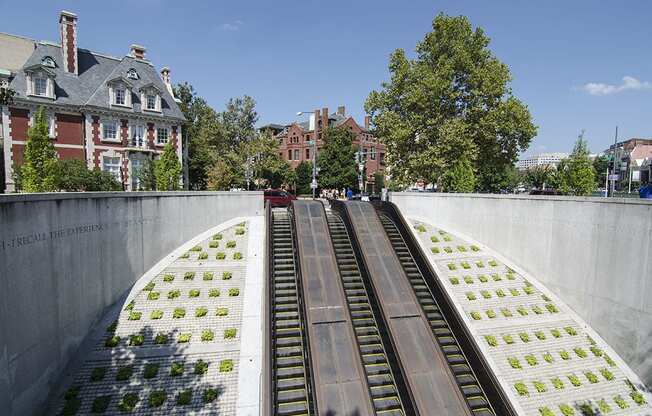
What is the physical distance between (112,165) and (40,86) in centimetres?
882

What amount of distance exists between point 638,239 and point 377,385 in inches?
498

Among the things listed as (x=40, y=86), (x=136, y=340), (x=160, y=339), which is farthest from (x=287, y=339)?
(x=40, y=86)

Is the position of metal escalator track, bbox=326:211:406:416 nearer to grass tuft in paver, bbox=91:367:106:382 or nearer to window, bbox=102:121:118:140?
grass tuft in paver, bbox=91:367:106:382

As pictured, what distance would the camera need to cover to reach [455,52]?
3119cm

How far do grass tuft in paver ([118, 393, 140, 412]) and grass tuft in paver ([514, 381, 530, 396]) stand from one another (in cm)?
1333

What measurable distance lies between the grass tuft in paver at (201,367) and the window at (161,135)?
104 feet

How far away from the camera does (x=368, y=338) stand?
606 inches

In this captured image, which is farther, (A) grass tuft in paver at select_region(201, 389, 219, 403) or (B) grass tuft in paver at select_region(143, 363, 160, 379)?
(B) grass tuft in paver at select_region(143, 363, 160, 379)

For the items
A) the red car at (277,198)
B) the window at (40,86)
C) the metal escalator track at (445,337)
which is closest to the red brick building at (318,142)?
the red car at (277,198)

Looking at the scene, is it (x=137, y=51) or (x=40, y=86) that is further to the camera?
(x=137, y=51)

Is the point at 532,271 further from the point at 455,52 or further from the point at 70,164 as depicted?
the point at 70,164

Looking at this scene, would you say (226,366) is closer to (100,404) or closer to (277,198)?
(100,404)

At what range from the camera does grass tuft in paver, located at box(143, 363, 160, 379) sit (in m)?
12.4

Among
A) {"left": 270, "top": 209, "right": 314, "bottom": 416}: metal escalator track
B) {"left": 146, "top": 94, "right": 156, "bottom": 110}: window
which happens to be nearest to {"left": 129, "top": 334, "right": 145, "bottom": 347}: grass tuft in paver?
{"left": 270, "top": 209, "right": 314, "bottom": 416}: metal escalator track
